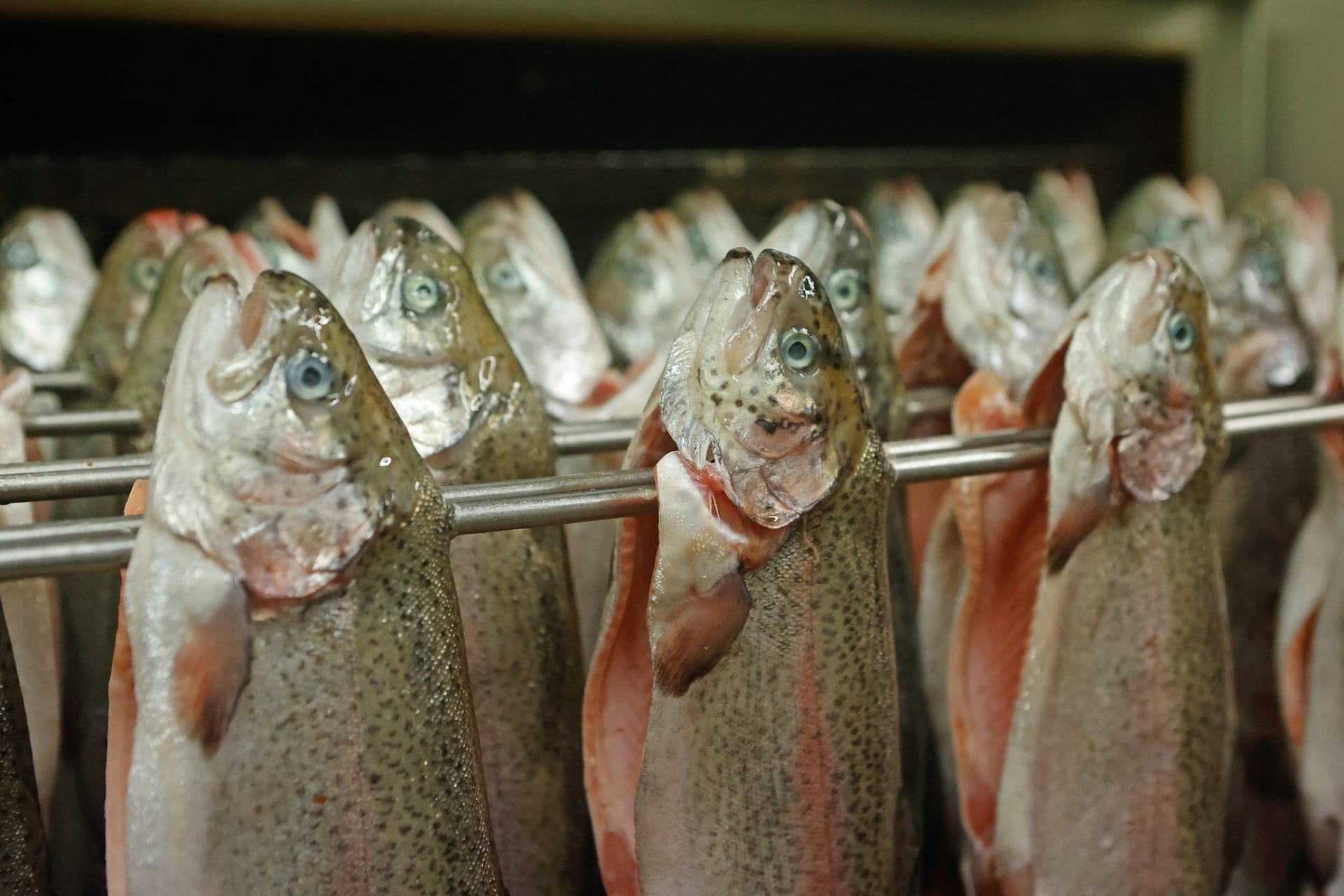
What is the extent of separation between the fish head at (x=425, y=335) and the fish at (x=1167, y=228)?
1.45 m

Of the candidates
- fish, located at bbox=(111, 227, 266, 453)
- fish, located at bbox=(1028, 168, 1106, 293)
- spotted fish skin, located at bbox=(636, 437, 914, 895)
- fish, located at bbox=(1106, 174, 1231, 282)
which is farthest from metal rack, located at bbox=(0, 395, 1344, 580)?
fish, located at bbox=(1028, 168, 1106, 293)

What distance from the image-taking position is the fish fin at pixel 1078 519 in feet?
4.00

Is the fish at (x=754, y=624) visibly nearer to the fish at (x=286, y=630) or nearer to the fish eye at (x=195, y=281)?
the fish at (x=286, y=630)

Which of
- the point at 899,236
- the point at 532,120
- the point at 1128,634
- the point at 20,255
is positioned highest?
the point at 532,120

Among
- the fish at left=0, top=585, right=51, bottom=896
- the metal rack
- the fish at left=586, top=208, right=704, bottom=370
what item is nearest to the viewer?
the metal rack

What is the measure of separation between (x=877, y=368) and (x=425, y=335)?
0.60m

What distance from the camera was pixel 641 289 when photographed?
6.30ft

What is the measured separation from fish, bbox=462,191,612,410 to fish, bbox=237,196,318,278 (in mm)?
272

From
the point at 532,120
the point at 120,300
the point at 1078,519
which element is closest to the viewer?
the point at 1078,519

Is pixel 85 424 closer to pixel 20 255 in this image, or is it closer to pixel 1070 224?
pixel 20 255

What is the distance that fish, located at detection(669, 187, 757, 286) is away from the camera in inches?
83.4

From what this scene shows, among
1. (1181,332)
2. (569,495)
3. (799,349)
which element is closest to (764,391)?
(799,349)

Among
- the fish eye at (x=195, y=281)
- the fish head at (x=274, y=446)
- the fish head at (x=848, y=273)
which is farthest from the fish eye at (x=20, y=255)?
the fish head at (x=848, y=273)

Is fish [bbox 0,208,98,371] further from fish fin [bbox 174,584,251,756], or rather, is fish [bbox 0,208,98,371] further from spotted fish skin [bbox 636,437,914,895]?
spotted fish skin [bbox 636,437,914,895]
